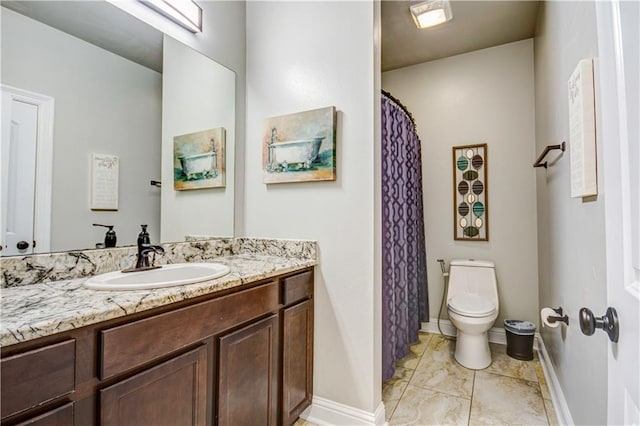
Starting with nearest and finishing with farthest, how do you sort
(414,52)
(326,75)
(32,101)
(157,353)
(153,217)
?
(157,353), (32,101), (153,217), (326,75), (414,52)

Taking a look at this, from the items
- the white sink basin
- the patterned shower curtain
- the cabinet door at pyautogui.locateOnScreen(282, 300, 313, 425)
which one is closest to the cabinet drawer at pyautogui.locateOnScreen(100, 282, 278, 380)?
the white sink basin

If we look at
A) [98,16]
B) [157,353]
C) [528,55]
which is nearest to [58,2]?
[98,16]

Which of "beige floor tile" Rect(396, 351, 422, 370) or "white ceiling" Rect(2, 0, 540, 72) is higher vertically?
"white ceiling" Rect(2, 0, 540, 72)

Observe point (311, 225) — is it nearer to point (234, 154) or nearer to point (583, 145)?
point (234, 154)

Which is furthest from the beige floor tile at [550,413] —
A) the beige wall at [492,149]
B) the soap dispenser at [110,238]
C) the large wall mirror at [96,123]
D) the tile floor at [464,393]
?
the soap dispenser at [110,238]

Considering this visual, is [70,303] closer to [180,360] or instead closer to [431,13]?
[180,360]

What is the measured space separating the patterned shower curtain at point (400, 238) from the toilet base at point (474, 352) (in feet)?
1.28

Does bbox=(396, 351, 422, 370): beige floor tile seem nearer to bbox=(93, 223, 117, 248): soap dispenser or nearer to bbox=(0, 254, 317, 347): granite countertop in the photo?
bbox=(0, 254, 317, 347): granite countertop

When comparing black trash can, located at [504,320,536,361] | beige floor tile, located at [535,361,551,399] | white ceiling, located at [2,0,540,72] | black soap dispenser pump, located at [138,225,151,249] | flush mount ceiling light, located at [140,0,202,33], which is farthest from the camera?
black trash can, located at [504,320,536,361]

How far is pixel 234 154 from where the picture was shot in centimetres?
193

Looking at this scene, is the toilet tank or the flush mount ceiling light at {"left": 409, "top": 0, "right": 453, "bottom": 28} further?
the toilet tank

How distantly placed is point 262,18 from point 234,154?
89 cm

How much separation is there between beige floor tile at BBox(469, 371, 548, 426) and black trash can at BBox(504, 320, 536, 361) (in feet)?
1.24

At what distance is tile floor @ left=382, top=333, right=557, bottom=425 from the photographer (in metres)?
1.72
